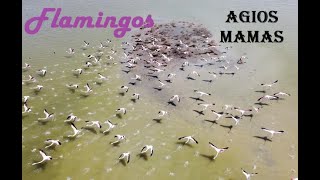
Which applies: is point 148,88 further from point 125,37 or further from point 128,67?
point 125,37

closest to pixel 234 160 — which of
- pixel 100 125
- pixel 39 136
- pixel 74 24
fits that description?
pixel 100 125

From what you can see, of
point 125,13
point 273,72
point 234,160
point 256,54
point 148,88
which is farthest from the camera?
point 125,13

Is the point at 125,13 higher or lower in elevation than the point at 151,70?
higher

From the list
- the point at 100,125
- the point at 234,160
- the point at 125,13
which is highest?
the point at 125,13

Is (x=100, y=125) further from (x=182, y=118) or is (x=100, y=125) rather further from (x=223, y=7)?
(x=223, y=7)

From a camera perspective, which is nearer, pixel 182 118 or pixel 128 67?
pixel 182 118

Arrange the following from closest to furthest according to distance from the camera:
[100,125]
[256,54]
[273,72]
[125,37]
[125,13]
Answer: [100,125], [273,72], [256,54], [125,37], [125,13]

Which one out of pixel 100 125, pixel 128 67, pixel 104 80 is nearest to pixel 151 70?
pixel 128 67
